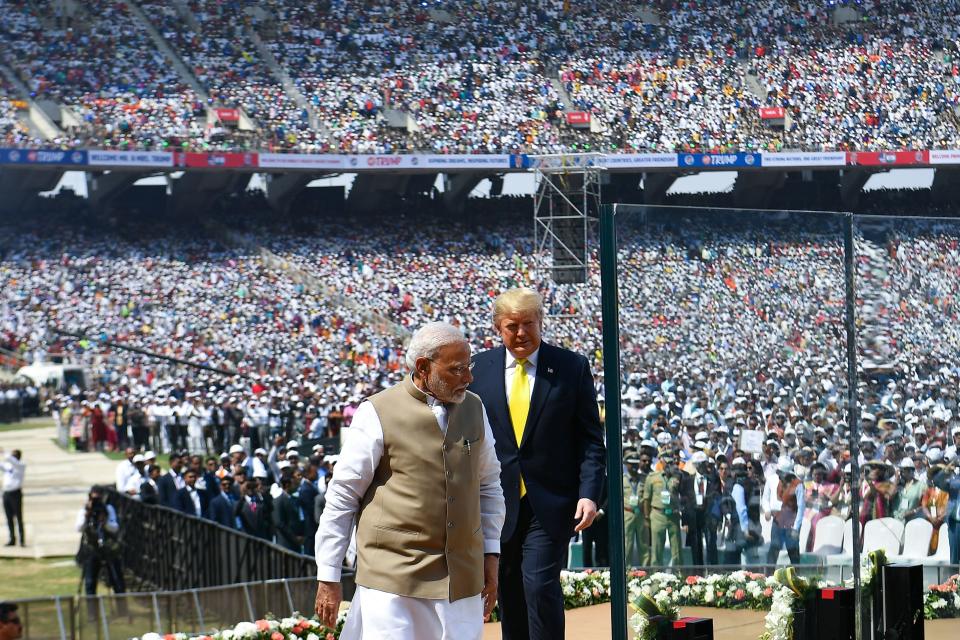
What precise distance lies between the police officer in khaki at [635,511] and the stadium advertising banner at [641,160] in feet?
110

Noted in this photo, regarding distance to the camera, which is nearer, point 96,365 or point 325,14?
point 96,365

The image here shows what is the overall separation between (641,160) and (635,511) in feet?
111

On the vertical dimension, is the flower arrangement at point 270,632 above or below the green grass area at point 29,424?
below

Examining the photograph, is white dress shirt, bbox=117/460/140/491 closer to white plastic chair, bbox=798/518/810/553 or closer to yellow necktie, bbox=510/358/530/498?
yellow necktie, bbox=510/358/530/498

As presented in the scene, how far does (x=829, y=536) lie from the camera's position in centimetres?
492

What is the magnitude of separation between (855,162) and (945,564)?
3464cm

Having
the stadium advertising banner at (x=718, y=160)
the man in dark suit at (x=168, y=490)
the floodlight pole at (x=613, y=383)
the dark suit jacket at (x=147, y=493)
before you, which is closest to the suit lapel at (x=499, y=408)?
A: the floodlight pole at (x=613, y=383)

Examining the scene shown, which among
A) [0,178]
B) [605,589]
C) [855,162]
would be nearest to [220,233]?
[0,178]

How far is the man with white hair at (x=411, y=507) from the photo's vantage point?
354 centimetres

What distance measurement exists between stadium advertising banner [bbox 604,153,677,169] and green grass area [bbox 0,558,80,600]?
26.0 meters

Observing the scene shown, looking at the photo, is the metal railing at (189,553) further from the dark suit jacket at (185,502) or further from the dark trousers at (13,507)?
the dark trousers at (13,507)

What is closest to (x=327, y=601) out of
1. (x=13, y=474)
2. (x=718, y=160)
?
(x=13, y=474)

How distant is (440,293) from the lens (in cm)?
3278

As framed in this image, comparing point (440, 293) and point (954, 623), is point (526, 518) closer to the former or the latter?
point (954, 623)
